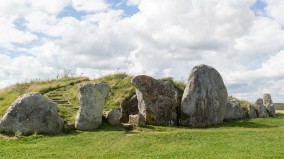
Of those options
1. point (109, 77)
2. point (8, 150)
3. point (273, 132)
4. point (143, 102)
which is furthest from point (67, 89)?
point (273, 132)

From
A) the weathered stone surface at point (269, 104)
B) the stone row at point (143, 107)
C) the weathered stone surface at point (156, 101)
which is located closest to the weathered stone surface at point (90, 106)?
the stone row at point (143, 107)

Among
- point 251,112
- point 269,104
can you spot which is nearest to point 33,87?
point 251,112

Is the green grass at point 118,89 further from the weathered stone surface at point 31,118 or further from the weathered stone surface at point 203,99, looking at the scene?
the weathered stone surface at point 31,118

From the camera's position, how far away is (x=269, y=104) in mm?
45594

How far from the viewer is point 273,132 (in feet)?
82.8

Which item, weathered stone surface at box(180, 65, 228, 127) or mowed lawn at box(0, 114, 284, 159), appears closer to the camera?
mowed lawn at box(0, 114, 284, 159)

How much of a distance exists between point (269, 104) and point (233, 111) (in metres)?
9.84

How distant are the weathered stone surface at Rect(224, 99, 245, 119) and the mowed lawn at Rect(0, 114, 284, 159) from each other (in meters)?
11.0

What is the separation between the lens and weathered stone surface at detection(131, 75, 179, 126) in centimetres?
2939

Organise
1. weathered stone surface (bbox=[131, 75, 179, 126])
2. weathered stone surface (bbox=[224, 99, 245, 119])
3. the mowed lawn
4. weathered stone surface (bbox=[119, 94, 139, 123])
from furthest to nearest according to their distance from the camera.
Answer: weathered stone surface (bbox=[224, 99, 245, 119]), weathered stone surface (bbox=[119, 94, 139, 123]), weathered stone surface (bbox=[131, 75, 179, 126]), the mowed lawn

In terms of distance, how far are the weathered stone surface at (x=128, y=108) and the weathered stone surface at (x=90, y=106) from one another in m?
5.01

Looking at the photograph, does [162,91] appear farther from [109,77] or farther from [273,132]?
[109,77]

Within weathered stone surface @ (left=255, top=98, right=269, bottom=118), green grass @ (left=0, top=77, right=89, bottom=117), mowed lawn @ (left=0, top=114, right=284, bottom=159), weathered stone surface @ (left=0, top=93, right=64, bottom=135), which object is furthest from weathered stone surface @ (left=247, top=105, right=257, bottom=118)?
weathered stone surface @ (left=0, top=93, right=64, bottom=135)

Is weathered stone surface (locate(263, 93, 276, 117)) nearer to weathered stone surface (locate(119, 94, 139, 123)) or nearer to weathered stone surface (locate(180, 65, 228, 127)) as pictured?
weathered stone surface (locate(180, 65, 228, 127))
